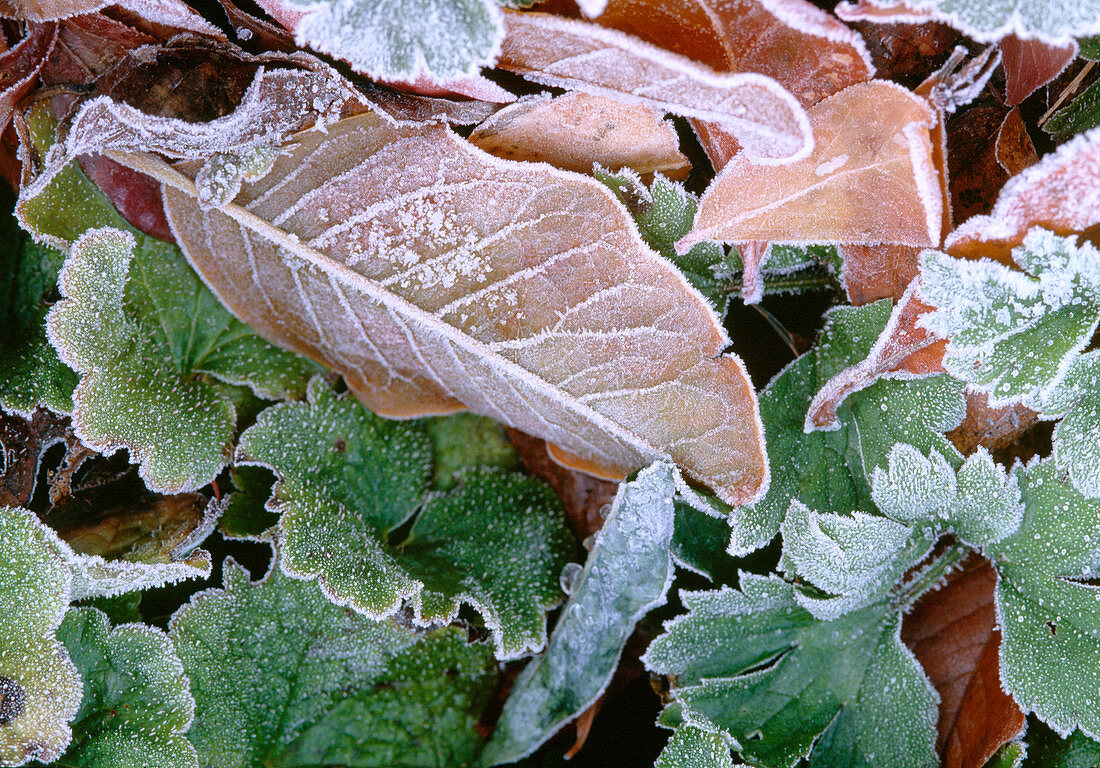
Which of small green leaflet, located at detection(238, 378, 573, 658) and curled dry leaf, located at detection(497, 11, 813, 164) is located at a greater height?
curled dry leaf, located at detection(497, 11, 813, 164)

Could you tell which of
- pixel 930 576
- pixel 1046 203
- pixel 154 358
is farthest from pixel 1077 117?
pixel 154 358

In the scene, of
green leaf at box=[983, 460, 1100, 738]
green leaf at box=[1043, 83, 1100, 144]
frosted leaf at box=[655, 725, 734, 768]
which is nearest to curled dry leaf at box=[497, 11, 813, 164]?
green leaf at box=[1043, 83, 1100, 144]

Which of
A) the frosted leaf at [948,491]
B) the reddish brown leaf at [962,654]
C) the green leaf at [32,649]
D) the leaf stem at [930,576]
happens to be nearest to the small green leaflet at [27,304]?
the green leaf at [32,649]

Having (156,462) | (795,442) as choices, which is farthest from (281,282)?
(795,442)

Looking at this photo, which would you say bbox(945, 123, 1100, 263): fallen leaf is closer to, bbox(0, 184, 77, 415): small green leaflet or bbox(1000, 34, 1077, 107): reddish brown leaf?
bbox(1000, 34, 1077, 107): reddish brown leaf

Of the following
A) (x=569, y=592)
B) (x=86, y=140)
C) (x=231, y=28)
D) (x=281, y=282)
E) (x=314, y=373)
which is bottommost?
(x=569, y=592)

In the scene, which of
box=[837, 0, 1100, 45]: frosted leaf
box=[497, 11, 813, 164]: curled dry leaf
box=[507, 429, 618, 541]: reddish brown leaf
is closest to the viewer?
box=[837, 0, 1100, 45]: frosted leaf

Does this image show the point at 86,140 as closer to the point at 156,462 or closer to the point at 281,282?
the point at 281,282
